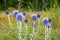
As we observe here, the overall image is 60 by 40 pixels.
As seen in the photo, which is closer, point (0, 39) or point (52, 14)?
point (0, 39)

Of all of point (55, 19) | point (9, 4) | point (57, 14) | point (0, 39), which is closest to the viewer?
point (0, 39)

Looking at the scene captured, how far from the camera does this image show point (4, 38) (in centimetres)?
337

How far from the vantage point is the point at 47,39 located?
9.20ft

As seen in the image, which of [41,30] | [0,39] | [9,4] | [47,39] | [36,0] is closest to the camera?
[47,39]

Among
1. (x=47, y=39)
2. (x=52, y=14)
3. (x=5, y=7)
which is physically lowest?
(x=5, y=7)

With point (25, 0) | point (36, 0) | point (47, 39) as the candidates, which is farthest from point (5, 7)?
point (47, 39)

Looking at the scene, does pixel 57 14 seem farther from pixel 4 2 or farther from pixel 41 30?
pixel 4 2

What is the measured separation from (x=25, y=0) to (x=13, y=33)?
872 cm

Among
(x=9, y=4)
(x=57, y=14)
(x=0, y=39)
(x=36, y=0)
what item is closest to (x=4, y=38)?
(x=0, y=39)

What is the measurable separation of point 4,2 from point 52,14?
6.94 meters

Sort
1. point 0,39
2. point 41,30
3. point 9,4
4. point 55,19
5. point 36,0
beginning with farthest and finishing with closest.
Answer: point 9,4 → point 36,0 → point 55,19 → point 41,30 → point 0,39

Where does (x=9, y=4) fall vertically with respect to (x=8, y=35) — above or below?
below

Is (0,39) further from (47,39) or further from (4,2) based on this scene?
(4,2)

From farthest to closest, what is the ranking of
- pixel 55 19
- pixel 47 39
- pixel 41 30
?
pixel 55 19
pixel 41 30
pixel 47 39
